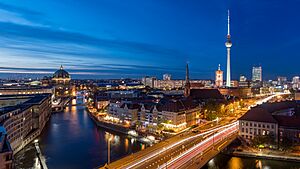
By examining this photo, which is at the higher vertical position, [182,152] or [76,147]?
[182,152]

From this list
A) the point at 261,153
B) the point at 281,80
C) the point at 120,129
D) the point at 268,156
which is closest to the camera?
the point at 268,156

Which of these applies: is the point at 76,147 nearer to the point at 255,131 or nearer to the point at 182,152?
the point at 182,152

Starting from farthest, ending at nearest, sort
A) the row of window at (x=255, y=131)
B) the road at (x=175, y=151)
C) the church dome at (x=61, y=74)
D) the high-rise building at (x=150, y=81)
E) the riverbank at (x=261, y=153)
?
the high-rise building at (x=150, y=81) < the church dome at (x=61, y=74) < the row of window at (x=255, y=131) < the riverbank at (x=261, y=153) < the road at (x=175, y=151)

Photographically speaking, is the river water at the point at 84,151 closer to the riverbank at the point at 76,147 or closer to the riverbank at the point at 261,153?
the riverbank at the point at 76,147

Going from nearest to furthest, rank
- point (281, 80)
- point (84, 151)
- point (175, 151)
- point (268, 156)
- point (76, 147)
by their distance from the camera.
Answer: point (175, 151) < point (268, 156) < point (84, 151) < point (76, 147) < point (281, 80)

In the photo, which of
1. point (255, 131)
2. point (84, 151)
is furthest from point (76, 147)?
point (255, 131)

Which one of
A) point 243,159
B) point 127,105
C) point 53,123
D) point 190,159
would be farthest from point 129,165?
point 53,123

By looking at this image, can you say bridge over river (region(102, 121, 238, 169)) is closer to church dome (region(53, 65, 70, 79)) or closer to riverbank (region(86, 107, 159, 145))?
riverbank (region(86, 107, 159, 145))

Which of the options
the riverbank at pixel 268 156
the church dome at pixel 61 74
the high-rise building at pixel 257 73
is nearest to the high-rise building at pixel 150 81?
the church dome at pixel 61 74
